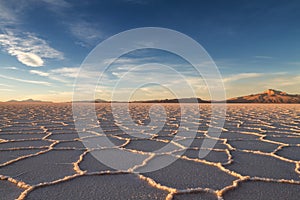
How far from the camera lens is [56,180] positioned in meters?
1.69

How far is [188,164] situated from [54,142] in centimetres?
160

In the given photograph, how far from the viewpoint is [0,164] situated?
2.01m

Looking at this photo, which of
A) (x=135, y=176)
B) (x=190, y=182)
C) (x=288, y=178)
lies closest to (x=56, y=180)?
(x=135, y=176)

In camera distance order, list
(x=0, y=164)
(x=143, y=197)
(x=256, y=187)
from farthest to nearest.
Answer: (x=0, y=164)
(x=256, y=187)
(x=143, y=197)

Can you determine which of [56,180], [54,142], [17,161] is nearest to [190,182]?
[56,180]

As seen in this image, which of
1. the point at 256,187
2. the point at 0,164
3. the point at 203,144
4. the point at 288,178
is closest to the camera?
the point at 256,187

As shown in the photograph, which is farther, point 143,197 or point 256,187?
point 256,187

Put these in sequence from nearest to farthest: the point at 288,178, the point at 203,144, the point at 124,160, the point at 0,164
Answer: the point at 288,178 < the point at 0,164 < the point at 124,160 < the point at 203,144

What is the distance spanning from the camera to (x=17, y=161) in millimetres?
2109

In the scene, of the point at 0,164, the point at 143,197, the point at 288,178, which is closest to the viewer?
the point at 143,197

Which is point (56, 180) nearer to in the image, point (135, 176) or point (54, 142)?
point (135, 176)

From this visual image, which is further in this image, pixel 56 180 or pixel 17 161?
pixel 17 161

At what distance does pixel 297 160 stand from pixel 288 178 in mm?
550

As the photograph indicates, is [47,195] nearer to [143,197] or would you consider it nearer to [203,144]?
[143,197]
